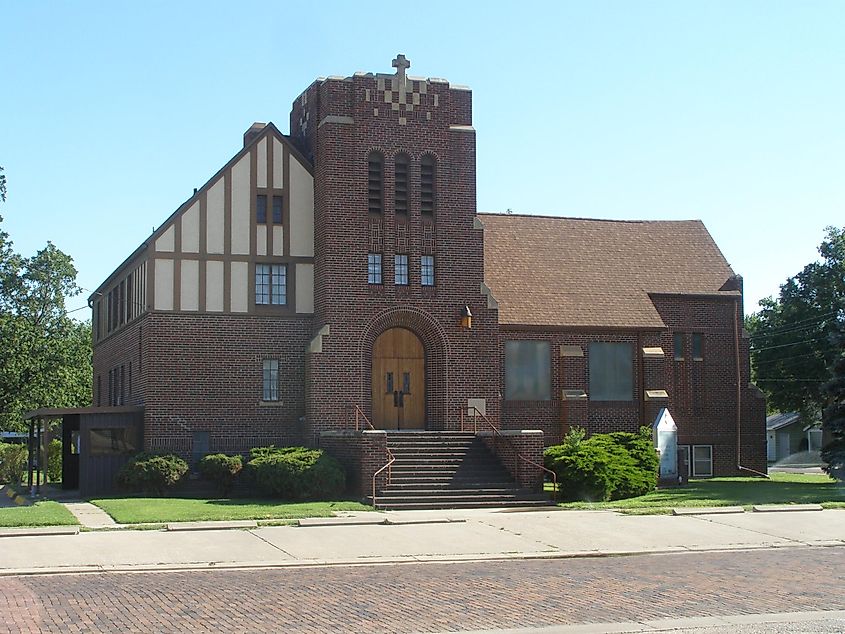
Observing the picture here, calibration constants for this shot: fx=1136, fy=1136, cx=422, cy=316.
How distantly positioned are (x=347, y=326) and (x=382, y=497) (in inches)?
230

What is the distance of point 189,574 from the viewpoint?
16.3 metres

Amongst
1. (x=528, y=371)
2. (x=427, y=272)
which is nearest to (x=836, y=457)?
(x=528, y=371)

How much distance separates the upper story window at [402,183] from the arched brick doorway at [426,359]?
2912 millimetres

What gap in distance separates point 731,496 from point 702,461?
919 cm

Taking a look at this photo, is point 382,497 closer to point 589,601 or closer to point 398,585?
point 398,585

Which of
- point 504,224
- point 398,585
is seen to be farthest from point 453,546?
point 504,224

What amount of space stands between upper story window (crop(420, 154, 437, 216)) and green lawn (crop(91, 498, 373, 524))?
955cm

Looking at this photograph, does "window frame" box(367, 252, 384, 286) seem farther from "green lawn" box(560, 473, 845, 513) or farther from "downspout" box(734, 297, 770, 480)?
"downspout" box(734, 297, 770, 480)

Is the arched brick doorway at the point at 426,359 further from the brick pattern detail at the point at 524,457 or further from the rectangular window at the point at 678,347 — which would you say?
the rectangular window at the point at 678,347

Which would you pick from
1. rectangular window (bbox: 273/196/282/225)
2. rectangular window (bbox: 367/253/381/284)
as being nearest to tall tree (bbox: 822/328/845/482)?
rectangular window (bbox: 367/253/381/284)

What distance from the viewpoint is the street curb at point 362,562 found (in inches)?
642

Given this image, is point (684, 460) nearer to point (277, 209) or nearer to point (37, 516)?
point (277, 209)

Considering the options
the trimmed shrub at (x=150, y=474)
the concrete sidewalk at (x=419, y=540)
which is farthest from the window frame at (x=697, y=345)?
the trimmed shrub at (x=150, y=474)

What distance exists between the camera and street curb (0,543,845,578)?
16.3 m
